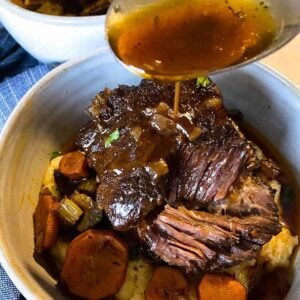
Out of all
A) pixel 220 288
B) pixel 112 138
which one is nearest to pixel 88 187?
pixel 112 138

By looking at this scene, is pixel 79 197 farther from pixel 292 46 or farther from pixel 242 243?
pixel 292 46

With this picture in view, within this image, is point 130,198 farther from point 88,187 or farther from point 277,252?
point 277,252

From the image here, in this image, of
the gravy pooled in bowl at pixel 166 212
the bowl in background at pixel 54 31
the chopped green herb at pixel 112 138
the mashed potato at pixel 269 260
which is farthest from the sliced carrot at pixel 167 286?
the bowl in background at pixel 54 31

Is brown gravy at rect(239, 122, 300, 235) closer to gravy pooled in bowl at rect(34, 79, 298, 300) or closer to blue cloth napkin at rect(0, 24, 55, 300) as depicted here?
gravy pooled in bowl at rect(34, 79, 298, 300)

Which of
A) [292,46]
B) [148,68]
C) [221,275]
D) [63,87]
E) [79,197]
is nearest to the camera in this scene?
[148,68]

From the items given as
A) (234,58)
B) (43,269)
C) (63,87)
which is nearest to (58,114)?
Answer: (63,87)

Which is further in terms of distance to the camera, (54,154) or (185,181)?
(54,154)

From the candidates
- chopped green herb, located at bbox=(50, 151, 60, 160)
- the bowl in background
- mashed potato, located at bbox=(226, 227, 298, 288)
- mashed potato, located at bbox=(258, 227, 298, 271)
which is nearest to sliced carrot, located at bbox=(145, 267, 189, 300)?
mashed potato, located at bbox=(226, 227, 298, 288)
